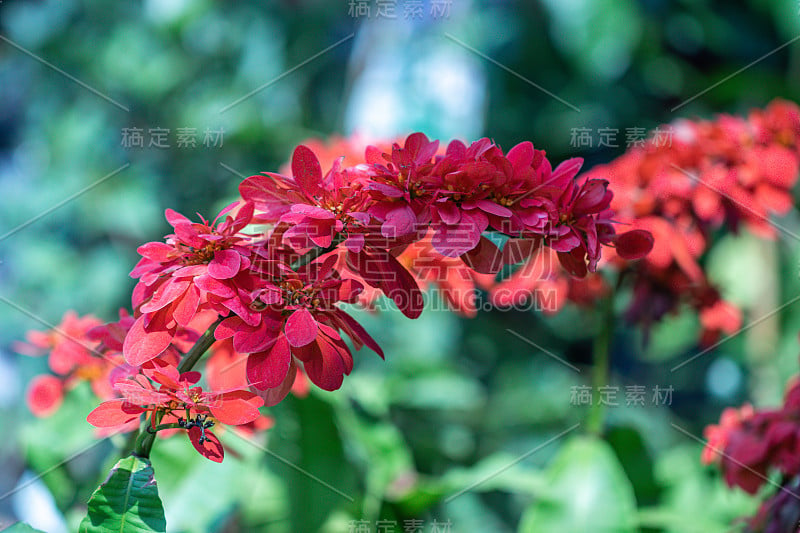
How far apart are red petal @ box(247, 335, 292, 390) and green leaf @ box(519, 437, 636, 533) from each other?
0.37m

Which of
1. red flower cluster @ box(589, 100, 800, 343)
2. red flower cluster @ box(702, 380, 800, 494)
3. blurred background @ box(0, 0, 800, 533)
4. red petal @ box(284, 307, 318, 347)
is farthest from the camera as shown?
blurred background @ box(0, 0, 800, 533)

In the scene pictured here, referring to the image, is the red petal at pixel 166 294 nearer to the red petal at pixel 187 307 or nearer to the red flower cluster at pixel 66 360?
the red petal at pixel 187 307

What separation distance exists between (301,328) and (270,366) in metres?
0.03

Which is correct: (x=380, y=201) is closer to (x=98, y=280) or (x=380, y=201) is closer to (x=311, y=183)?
(x=311, y=183)

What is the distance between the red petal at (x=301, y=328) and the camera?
31 centimetres

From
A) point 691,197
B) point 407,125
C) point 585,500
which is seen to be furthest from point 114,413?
point 407,125

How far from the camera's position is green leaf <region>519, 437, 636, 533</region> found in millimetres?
577

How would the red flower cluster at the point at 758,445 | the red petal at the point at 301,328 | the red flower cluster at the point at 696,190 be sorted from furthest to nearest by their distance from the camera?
1. the red flower cluster at the point at 696,190
2. the red flower cluster at the point at 758,445
3. the red petal at the point at 301,328

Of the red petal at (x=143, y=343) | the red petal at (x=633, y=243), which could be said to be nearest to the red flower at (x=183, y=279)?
the red petal at (x=143, y=343)

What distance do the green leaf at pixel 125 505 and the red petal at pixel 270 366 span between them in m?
0.08

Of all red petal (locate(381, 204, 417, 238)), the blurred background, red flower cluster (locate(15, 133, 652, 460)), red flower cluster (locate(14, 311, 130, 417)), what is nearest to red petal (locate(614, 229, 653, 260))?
red flower cluster (locate(15, 133, 652, 460))

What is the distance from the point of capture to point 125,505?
333 mm

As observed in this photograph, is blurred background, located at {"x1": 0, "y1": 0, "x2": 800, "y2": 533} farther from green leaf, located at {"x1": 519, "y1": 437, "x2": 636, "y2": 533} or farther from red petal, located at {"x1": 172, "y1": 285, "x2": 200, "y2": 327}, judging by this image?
red petal, located at {"x1": 172, "y1": 285, "x2": 200, "y2": 327}

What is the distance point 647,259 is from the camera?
2.21 feet
